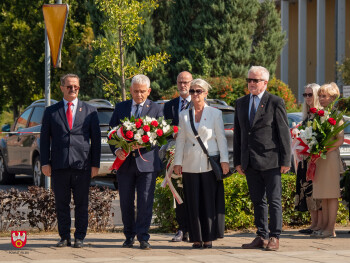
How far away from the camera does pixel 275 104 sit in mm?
9375

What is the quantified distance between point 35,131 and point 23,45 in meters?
29.0

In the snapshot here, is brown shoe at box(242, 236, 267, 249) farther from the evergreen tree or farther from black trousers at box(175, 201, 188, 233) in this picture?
the evergreen tree

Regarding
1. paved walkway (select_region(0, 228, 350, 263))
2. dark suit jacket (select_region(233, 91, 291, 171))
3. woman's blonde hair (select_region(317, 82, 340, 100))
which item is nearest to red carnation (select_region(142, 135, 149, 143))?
dark suit jacket (select_region(233, 91, 291, 171))

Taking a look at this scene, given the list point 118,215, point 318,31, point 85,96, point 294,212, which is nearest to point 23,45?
point 85,96

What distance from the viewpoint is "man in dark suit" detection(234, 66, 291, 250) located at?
930 cm

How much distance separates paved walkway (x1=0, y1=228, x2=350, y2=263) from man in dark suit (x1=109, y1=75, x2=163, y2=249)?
9.8 inches

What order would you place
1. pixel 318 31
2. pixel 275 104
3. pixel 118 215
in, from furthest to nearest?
1. pixel 318 31
2. pixel 118 215
3. pixel 275 104

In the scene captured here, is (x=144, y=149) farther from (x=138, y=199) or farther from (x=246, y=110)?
(x=246, y=110)

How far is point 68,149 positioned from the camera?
941 centimetres

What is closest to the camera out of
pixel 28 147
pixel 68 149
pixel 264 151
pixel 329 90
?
pixel 264 151

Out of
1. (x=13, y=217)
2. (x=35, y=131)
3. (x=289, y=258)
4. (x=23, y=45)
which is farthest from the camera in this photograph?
(x=23, y=45)

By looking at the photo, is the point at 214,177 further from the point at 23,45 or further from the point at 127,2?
the point at 23,45

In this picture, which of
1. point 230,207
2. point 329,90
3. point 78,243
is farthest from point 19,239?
point 329,90

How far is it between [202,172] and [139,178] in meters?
0.71
